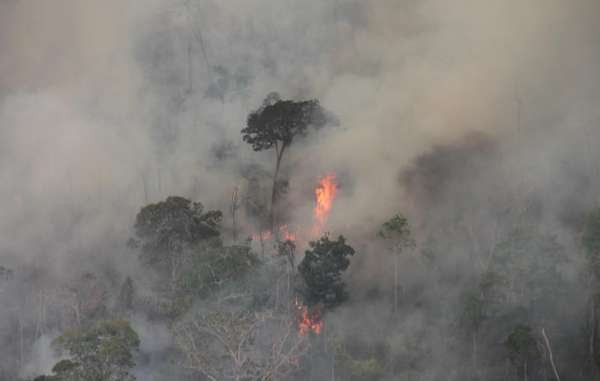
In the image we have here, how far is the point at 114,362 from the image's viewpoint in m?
56.5

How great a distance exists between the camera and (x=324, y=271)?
2640 inches

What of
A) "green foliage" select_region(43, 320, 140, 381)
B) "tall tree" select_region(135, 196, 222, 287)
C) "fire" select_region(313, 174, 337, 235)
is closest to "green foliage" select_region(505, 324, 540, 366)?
"fire" select_region(313, 174, 337, 235)

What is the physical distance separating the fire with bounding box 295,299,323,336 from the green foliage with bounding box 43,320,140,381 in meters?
16.0

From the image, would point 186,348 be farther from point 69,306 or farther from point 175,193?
point 175,193

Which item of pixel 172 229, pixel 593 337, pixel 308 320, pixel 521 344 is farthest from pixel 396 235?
pixel 172 229

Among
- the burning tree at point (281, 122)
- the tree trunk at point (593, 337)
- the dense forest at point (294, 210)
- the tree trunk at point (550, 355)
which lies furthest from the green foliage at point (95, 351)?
the tree trunk at point (593, 337)

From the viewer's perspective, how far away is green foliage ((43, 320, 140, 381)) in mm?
55938

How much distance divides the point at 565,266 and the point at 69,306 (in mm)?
44295

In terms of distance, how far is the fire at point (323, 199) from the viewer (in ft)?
273

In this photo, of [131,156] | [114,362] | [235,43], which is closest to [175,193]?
[131,156]

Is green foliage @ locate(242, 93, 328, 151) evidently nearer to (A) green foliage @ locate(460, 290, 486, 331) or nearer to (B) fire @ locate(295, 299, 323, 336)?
(B) fire @ locate(295, 299, 323, 336)

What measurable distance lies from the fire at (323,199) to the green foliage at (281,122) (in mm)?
7364

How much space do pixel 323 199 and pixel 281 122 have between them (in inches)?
407

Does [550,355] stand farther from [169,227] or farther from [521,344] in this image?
[169,227]
